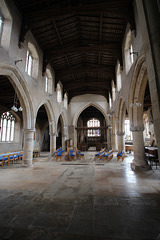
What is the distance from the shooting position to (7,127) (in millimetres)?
13859

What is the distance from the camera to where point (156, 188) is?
160 inches

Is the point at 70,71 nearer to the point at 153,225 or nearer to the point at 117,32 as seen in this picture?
the point at 117,32

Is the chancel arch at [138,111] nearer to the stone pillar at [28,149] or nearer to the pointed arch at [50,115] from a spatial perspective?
the stone pillar at [28,149]

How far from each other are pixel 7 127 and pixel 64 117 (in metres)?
7.11

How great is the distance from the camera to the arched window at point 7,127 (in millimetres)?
13203

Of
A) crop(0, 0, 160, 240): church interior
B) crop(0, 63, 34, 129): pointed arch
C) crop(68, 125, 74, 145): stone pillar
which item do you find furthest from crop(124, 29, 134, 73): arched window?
crop(68, 125, 74, 145): stone pillar

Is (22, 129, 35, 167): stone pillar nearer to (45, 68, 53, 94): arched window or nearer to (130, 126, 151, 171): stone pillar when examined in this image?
(45, 68, 53, 94): arched window

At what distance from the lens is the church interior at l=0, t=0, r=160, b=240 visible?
247 cm

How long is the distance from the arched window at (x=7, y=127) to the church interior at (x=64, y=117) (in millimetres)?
109

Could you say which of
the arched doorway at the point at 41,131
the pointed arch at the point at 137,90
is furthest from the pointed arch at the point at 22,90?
the arched doorway at the point at 41,131

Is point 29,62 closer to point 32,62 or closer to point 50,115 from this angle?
point 32,62

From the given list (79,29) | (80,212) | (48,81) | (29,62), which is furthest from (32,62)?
(80,212)

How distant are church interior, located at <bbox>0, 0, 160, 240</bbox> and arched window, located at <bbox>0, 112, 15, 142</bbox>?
109 millimetres

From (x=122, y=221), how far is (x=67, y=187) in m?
2.24
